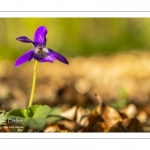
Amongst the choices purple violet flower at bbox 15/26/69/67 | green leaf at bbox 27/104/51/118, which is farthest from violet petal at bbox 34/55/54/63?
green leaf at bbox 27/104/51/118

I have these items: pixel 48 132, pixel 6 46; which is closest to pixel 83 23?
pixel 6 46

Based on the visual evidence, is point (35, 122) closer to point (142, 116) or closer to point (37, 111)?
point (37, 111)

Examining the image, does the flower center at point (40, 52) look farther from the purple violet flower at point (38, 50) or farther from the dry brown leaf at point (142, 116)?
the dry brown leaf at point (142, 116)

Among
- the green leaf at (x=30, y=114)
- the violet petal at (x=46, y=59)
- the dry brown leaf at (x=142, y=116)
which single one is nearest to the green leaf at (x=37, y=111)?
the green leaf at (x=30, y=114)

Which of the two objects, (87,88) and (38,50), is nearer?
(38,50)

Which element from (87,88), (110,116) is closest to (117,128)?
(110,116)

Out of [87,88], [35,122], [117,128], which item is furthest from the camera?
[87,88]

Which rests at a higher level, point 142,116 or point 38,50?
point 38,50
